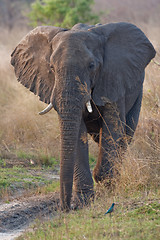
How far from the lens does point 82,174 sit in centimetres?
623

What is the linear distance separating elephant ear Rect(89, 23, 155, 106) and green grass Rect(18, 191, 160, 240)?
5.14 ft

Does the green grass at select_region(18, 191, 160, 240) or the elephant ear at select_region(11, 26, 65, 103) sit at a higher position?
the elephant ear at select_region(11, 26, 65, 103)

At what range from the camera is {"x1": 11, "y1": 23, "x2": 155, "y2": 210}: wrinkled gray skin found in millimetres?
5535

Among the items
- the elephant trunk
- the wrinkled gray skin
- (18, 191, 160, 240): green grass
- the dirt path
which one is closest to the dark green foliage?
the wrinkled gray skin

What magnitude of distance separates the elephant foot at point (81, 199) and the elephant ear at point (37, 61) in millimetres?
1282

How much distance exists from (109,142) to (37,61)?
4.73 ft

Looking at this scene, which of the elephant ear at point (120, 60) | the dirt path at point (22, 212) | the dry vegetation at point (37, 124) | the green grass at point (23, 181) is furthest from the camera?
the dry vegetation at point (37, 124)

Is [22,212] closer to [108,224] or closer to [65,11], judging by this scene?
[108,224]

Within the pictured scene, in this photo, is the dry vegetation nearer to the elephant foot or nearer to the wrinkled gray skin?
the wrinkled gray skin

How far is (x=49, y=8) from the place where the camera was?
62.0ft

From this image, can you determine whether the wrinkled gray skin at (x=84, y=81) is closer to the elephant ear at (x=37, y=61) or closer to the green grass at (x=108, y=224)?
the elephant ear at (x=37, y=61)

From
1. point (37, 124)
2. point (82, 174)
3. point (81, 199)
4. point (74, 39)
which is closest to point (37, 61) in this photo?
point (74, 39)

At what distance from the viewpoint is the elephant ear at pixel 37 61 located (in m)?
6.35

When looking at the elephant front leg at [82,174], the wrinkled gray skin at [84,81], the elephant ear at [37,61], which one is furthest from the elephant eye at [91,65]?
the elephant front leg at [82,174]
